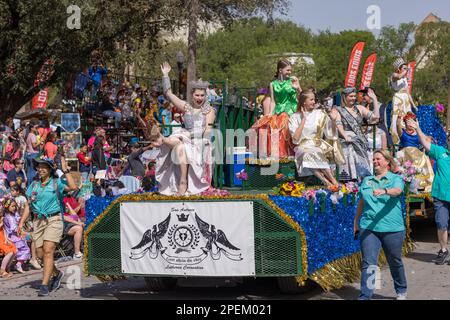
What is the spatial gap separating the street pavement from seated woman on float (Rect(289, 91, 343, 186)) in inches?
57.3

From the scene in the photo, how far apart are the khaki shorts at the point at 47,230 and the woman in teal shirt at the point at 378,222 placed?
3.77 m

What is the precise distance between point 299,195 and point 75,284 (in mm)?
3581

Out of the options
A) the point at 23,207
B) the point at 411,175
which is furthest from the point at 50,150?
the point at 411,175

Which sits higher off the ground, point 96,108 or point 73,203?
point 96,108

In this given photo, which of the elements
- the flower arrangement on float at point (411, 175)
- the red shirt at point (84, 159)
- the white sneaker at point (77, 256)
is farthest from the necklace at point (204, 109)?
the red shirt at point (84, 159)

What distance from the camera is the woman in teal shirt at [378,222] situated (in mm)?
8602

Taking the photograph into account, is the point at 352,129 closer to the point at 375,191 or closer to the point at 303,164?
the point at 303,164

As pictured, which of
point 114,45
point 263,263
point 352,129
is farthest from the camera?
point 114,45

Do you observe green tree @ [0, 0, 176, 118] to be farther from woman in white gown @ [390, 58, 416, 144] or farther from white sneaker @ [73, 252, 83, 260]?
white sneaker @ [73, 252, 83, 260]

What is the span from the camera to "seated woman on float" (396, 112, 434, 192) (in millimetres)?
14562

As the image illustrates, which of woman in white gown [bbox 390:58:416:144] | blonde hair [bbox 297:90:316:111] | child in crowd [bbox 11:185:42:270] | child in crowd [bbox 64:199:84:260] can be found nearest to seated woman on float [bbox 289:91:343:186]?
blonde hair [bbox 297:90:316:111]

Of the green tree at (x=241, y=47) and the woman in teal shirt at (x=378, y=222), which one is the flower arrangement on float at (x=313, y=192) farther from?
the green tree at (x=241, y=47)
